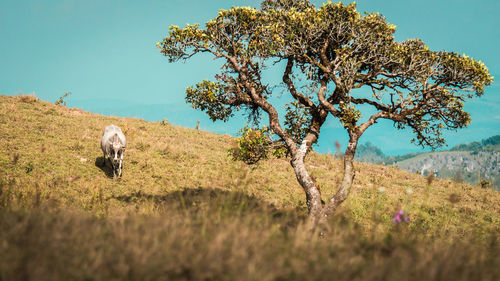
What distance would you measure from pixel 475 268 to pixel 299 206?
13289mm

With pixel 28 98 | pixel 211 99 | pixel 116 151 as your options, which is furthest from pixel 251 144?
pixel 28 98

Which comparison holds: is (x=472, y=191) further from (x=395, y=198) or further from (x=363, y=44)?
(x=363, y=44)

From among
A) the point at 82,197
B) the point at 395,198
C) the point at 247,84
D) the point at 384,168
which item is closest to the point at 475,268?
the point at 247,84

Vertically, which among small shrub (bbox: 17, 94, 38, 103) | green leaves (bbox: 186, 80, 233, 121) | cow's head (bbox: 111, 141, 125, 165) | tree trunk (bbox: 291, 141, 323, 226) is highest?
small shrub (bbox: 17, 94, 38, 103)

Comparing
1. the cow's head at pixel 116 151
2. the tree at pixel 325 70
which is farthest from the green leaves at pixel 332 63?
the cow's head at pixel 116 151

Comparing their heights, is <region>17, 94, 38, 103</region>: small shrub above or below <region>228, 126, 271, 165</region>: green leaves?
above

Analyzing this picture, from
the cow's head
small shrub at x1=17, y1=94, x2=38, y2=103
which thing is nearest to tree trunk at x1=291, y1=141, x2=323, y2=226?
the cow's head

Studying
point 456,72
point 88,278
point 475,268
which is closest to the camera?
point 88,278

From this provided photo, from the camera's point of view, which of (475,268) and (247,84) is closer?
(475,268)

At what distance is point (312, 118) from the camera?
A: 13844mm

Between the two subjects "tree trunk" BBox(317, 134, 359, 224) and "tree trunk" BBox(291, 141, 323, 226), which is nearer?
"tree trunk" BBox(317, 134, 359, 224)

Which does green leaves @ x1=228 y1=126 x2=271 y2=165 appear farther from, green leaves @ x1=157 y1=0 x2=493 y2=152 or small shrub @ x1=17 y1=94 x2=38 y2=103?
small shrub @ x1=17 y1=94 x2=38 y2=103

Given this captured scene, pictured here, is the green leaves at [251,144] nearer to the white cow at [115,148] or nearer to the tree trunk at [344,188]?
the tree trunk at [344,188]

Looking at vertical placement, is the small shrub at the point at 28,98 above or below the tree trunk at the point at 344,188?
above
